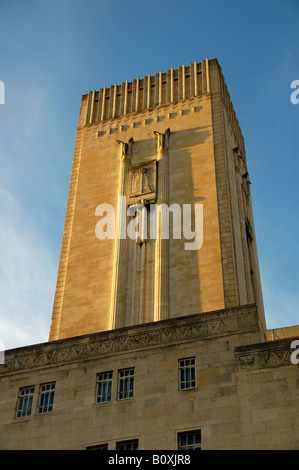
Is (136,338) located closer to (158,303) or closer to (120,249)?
(158,303)

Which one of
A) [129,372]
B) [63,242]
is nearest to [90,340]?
[129,372]

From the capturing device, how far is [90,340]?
30516 millimetres

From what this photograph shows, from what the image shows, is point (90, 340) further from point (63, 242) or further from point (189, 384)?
point (63, 242)

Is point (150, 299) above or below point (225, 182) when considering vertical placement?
below

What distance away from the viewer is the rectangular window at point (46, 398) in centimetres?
2891

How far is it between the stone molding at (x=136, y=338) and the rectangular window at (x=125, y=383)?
3.63 ft

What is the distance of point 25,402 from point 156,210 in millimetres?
17175

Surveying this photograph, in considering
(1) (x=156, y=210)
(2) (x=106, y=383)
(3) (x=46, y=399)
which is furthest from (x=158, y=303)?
(3) (x=46, y=399)

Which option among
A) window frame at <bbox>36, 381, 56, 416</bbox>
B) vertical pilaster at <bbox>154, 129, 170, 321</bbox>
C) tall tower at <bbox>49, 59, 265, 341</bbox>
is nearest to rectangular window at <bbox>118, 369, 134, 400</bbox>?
window frame at <bbox>36, 381, 56, 416</bbox>

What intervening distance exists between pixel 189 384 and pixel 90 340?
5693 mm

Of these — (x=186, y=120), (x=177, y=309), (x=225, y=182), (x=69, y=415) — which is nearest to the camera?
(x=69, y=415)

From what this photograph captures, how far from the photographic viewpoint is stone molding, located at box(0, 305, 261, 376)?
94.0 feet

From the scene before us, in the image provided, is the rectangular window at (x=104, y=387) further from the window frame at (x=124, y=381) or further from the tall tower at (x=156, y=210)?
the tall tower at (x=156, y=210)

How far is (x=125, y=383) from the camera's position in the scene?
2844 centimetres
